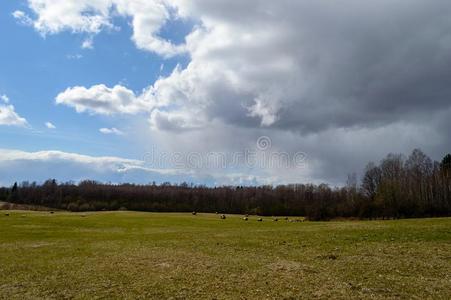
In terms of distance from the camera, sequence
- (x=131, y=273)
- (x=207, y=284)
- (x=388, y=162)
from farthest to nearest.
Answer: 1. (x=388, y=162)
2. (x=131, y=273)
3. (x=207, y=284)

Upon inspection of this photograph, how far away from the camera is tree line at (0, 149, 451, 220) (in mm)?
75250

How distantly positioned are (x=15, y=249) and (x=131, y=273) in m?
15.0

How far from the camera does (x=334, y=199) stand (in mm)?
146625

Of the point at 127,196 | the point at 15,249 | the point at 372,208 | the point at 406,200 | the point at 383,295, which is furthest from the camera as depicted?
the point at 127,196

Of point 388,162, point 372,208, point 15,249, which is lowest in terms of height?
point 15,249

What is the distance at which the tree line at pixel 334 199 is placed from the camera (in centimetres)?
7525

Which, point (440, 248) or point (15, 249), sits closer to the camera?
point (440, 248)

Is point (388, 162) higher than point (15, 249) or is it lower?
higher

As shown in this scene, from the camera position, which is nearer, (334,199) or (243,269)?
(243,269)

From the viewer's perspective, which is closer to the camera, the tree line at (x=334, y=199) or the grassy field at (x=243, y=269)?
the grassy field at (x=243, y=269)

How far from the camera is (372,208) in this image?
245 feet

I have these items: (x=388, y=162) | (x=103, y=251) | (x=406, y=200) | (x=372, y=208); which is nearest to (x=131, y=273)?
(x=103, y=251)

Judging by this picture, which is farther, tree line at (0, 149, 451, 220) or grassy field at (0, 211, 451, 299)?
tree line at (0, 149, 451, 220)

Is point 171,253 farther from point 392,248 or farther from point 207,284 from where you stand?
point 392,248
